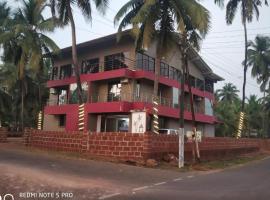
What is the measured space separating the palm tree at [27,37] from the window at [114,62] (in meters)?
4.64

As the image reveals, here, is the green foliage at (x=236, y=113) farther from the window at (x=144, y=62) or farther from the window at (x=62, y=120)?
the window at (x=62, y=120)

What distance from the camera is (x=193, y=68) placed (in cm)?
4381

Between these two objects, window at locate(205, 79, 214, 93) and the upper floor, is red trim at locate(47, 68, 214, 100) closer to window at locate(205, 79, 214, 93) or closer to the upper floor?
the upper floor

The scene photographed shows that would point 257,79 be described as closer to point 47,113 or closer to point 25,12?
point 47,113

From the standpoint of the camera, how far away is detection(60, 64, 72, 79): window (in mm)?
39662

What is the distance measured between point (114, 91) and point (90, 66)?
395 centimetres

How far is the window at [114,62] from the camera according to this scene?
3400cm

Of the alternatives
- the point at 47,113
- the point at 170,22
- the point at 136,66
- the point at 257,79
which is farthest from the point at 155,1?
the point at 257,79

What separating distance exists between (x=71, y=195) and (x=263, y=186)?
22.3ft

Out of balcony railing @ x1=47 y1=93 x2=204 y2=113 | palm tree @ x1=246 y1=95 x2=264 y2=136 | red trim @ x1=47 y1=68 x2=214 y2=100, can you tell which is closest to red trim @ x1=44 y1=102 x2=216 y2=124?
balcony railing @ x1=47 y1=93 x2=204 y2=113

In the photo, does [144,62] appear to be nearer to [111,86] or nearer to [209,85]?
[111,86]

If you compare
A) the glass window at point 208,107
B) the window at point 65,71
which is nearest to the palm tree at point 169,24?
the window at point 65,71

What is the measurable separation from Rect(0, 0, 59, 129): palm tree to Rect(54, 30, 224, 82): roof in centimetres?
339

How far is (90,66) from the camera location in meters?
37.1
